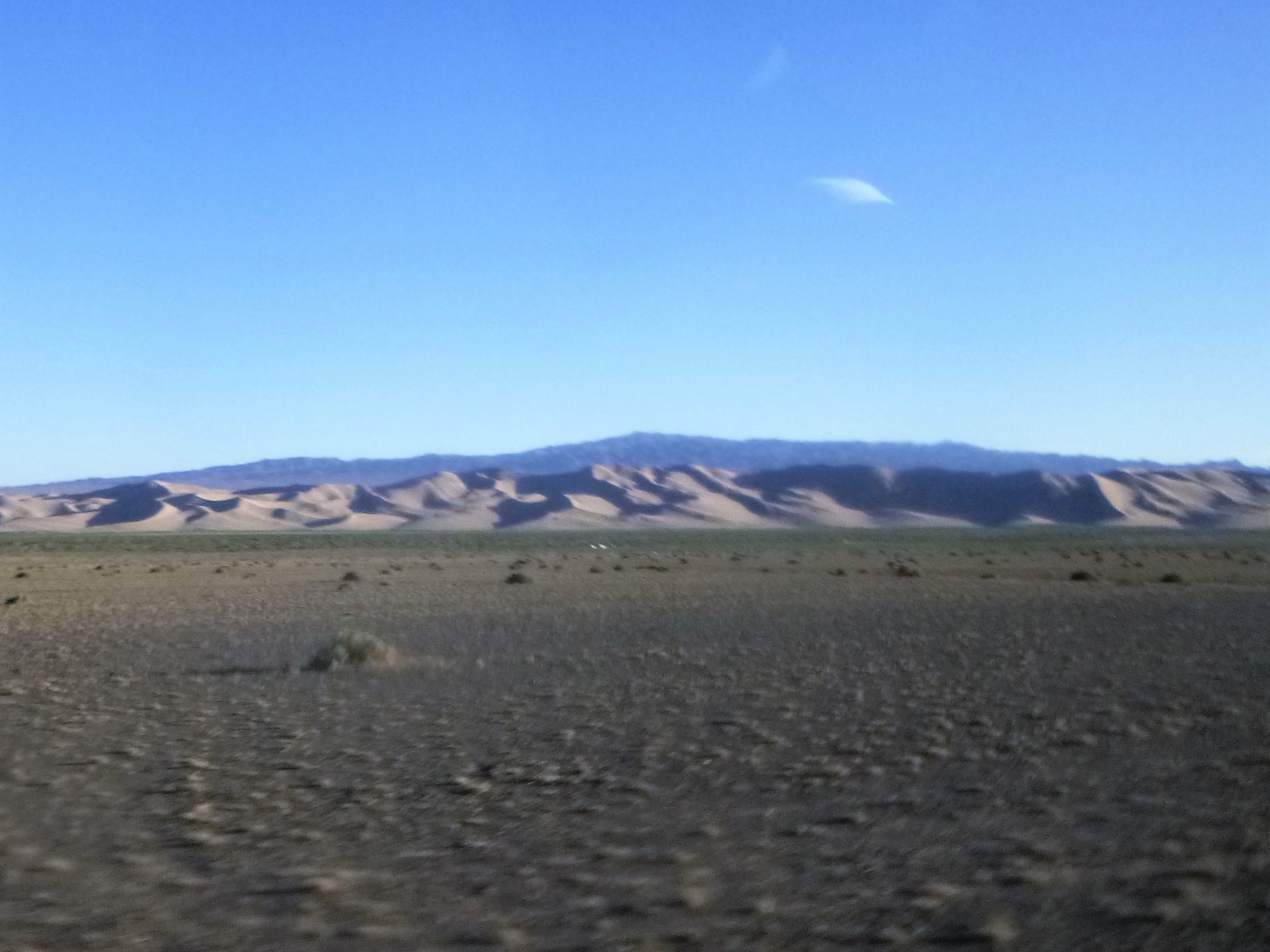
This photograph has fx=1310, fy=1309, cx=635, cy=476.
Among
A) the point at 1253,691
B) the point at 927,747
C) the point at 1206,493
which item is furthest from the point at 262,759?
the point at 1206,493

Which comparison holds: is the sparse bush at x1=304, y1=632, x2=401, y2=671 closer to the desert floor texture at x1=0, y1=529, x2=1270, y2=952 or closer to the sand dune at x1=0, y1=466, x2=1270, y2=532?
the desert floor texture at x1=0, y1=529, x2=1270, y2=952

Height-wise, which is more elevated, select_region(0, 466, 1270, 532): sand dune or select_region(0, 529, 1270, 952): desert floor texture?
select_region(0, 466, 1270, 532): sand dune

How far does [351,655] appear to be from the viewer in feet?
50.5

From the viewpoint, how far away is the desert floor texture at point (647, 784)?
18.7ft

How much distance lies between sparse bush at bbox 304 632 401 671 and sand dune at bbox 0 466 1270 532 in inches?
4346

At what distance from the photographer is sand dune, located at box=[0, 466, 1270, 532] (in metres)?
130

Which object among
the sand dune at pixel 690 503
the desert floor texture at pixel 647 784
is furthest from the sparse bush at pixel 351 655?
the sand dune at pixel 690 503

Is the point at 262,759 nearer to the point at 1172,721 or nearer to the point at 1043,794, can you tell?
the point at 1043,794

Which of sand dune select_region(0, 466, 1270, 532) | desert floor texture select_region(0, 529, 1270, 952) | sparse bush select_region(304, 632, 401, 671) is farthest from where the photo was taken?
sand dune select_region(0, 466, 1270, 532)

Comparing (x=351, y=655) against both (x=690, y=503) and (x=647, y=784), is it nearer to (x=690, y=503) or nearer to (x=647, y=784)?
(x=647, y=784)

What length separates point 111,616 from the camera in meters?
22.7

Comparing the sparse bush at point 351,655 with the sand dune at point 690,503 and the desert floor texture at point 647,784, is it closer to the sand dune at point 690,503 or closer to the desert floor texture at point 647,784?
the desert floor texture at point 647,784

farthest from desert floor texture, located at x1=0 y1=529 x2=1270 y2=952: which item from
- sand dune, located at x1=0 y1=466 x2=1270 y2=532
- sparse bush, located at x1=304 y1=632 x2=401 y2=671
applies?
sand dune, located at x1=0 y1=466 x2=1270 y2=532

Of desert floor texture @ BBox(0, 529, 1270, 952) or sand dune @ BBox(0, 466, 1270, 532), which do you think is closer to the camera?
desert floor texture @ BBox(0, 529, 1270, 952)
